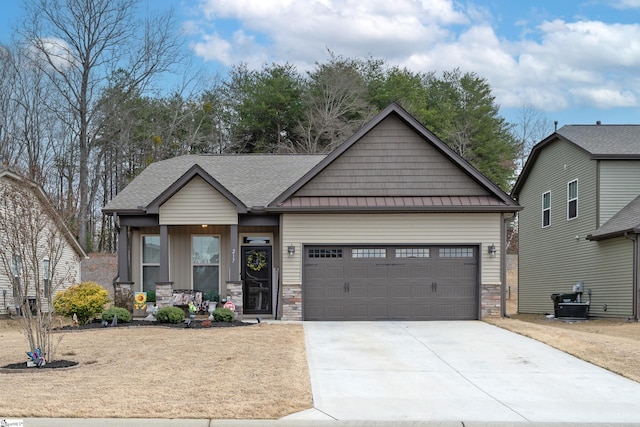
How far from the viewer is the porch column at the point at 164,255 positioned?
1966 centimetres

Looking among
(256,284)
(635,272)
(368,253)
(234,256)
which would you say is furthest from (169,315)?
(635,272)

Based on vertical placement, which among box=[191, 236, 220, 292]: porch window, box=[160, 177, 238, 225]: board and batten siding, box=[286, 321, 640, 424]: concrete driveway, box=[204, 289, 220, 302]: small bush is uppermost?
box=[160, 177, 238, 225]: board and batten siding

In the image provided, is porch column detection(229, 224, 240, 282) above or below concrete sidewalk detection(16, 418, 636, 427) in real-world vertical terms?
above

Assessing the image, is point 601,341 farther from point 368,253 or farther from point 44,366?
point 44,366

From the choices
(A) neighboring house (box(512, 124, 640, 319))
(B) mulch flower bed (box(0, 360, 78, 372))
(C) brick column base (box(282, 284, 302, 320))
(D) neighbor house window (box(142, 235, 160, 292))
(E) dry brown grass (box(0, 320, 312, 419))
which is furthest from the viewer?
(D) neighbor house window (box(142, 235, 160, 292))

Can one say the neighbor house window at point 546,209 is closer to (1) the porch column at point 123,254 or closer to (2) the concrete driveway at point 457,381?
(2) the concrete driveway at point 457,381

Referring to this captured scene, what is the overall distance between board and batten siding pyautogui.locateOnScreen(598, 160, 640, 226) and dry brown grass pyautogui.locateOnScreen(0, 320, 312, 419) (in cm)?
1228

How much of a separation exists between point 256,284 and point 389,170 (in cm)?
531

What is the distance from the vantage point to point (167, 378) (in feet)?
34.1

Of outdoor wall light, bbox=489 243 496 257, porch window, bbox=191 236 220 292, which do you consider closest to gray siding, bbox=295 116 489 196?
outdoor wall light, bbox=489 243 496 257

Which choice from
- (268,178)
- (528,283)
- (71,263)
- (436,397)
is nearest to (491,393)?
(436,397)

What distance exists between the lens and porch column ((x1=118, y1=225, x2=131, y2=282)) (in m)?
20.3

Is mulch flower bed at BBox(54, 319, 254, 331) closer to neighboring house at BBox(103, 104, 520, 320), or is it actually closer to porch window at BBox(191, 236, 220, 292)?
neighboring house at BBox(103, 104, 520, 320)

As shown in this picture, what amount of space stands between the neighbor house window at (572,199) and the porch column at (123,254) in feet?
49.5
